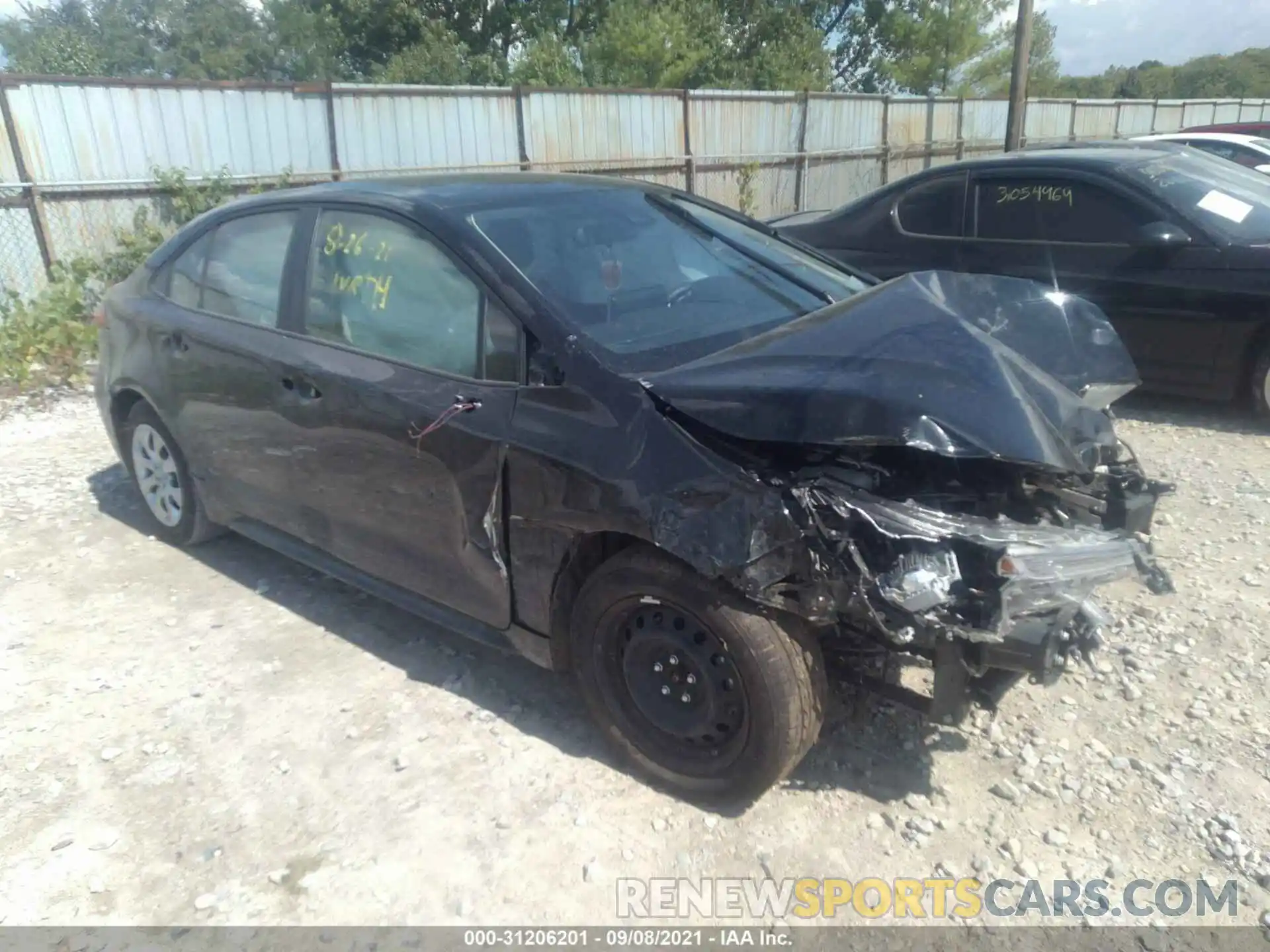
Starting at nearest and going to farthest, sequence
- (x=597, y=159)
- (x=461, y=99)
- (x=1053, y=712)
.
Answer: (x=1053, y=712)
(x=461, y=99)
(x=597, y=159)

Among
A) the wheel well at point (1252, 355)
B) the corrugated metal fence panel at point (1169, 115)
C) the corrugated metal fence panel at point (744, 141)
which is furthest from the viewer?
the corrugated metal fence panel at point (1169, 115)

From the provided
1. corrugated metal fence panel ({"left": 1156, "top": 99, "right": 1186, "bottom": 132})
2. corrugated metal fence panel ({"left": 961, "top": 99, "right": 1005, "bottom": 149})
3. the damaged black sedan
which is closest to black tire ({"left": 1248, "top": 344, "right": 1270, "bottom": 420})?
the damaged black sedan

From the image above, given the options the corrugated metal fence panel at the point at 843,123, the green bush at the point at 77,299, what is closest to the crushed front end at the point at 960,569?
the green bush at the point at 77,299

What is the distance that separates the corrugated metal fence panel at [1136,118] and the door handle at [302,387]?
2664cm

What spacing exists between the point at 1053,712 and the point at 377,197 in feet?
9.52

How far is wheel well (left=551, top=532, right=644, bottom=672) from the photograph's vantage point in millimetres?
2945

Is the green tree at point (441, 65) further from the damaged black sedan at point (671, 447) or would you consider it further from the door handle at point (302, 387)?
the door handle at point (302, 387)

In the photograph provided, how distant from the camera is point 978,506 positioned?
2707 millimetres

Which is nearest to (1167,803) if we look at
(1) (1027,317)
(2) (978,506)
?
(2) (978,506)

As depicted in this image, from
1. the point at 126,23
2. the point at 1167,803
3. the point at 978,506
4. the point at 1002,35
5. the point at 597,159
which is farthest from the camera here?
the point at 126,23

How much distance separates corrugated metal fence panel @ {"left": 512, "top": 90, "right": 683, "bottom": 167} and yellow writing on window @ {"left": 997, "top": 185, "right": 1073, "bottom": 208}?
24.6 ft

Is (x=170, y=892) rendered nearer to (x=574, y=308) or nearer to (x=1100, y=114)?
(x=574, y=308)

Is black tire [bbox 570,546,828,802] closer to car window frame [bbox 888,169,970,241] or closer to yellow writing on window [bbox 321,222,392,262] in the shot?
yellow writing on window [bbox 321,222,392,262]

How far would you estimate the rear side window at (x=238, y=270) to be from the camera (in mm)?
3959
